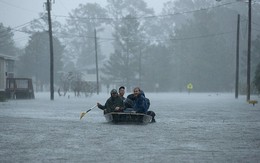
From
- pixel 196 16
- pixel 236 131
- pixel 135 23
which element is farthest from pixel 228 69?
pixel 236 131

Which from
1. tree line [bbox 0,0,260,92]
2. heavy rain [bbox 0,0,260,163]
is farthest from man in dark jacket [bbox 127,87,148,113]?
tree line [bbox 0,0,260,92]

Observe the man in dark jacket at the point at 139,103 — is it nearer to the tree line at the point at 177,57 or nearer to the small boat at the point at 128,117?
the small boat at the point at 128,117

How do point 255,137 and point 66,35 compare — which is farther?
point 66,35

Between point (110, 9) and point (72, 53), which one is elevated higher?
point (110, 9)

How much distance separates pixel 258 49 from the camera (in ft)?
260

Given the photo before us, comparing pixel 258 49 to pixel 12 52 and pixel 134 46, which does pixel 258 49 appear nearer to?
pixel 134 46

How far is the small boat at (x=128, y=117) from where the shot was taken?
16.7 m

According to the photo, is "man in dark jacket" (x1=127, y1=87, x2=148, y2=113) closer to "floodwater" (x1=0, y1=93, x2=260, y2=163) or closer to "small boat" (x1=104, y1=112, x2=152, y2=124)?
"small boat" (x1=104, y1=112, x2=152, y2=124)

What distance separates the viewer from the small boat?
54.8ft

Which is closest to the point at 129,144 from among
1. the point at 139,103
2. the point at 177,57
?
the point at 139,103

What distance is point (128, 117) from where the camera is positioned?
16.8 m

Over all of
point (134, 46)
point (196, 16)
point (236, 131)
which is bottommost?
point (236, 131)

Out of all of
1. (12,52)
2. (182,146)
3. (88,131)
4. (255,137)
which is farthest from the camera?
(12,52)

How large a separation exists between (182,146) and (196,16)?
272ft
